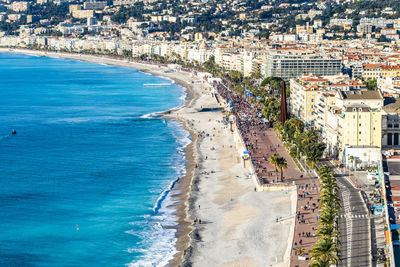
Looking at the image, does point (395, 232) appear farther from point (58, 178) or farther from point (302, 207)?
point (58, 178)

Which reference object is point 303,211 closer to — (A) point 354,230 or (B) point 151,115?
(A) point 354,230

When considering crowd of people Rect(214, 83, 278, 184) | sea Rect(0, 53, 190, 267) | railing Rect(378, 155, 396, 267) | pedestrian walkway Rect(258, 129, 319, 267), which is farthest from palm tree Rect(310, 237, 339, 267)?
crowd of people Rect(214, 83, 278, 184)

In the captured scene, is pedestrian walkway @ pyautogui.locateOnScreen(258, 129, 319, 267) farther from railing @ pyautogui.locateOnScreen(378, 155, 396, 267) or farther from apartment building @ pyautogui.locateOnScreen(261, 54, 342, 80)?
apartment building @ pyautogui.locateOnScreen(261, 54, 342, 80)

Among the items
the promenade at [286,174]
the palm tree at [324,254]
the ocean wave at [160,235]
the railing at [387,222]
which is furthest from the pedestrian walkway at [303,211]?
the ocean wave at [160,235]

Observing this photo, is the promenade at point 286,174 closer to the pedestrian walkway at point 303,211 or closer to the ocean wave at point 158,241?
the pedestrian walkway at point 303,211

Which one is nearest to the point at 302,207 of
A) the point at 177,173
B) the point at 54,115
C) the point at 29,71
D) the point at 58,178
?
the point at 177,173
